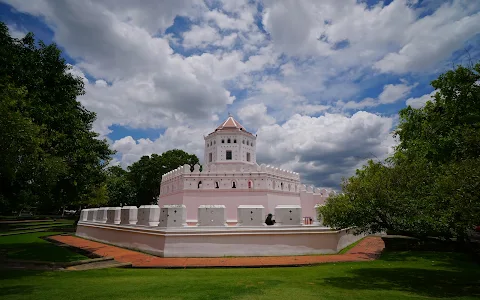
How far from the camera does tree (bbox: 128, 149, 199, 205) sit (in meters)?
46.4

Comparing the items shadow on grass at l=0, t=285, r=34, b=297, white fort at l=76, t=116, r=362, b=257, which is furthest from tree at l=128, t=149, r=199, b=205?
shadow on grass at l=0, t=285, r=34, b=297

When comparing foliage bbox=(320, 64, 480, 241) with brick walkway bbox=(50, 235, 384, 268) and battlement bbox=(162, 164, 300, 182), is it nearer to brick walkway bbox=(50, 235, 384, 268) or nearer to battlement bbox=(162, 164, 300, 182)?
brick walkway bbox=(50, 235, 384, 268)

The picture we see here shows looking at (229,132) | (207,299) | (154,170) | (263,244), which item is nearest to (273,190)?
(229,132)

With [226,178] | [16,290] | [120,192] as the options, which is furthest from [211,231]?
[120,192]

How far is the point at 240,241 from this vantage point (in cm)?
1114

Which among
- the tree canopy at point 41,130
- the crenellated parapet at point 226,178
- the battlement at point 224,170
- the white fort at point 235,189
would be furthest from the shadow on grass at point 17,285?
the crenellated parapet at point 226,178

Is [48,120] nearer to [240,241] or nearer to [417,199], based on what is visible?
[240,241]

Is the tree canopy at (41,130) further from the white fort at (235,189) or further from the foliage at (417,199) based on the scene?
the white fort at (235,189)

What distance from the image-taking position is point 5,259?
1052 cm

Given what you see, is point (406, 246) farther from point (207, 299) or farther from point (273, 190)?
point (273, 190)

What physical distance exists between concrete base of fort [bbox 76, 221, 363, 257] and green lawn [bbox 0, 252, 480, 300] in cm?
188

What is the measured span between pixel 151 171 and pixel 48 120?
1442 inches

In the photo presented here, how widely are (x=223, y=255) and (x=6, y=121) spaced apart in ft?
25.8

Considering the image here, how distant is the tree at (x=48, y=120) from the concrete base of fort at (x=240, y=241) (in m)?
3.99
